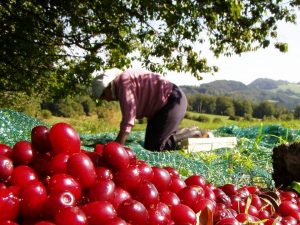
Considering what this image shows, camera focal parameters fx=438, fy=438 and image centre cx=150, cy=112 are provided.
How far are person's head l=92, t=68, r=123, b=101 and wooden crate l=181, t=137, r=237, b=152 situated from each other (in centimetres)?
128

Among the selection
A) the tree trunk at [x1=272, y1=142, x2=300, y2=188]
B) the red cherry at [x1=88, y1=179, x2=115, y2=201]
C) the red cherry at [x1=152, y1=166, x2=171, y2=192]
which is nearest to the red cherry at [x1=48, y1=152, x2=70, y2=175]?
the red cherry at [x1=88, y1=179, x2=115, y2=201]

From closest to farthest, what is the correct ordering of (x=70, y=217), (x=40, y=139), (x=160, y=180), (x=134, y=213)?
(x=70, y=217), (x=134, y=213), (x=40, y=139), (x=160, y=180)

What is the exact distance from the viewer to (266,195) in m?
1.90

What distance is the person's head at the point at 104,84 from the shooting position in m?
5.75

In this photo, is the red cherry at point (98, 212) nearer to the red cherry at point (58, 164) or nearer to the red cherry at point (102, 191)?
the red cherry at point (102, 191)

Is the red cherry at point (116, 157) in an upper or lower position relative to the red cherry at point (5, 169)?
upper

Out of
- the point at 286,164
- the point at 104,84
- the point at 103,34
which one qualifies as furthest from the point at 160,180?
the point at 103,34

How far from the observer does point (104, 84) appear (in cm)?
577

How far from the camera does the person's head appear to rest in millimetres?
5754

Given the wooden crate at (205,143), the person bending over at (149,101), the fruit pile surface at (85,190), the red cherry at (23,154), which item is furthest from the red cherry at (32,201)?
the wooden crate at (205,143)

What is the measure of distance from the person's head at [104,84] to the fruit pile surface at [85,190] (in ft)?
14.0

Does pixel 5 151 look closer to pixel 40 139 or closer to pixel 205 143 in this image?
pixel 40 139

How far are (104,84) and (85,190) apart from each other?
15.1 ft

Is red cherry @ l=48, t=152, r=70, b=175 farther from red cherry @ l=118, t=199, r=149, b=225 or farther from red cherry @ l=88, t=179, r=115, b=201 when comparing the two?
red cherry @ l=118, t=199, r=149, b=225
